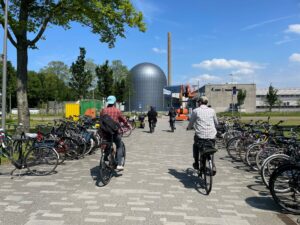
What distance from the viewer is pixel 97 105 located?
93.1ft

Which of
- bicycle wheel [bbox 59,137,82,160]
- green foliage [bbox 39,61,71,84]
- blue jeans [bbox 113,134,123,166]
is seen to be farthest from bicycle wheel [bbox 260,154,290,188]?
green foliage [bbox 39,61,71,84]

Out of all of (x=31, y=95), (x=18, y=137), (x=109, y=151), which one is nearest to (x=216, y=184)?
(x=109, y=151)

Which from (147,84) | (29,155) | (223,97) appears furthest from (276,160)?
(147,84)

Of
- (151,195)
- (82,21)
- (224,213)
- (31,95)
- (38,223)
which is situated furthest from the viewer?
(31,95)

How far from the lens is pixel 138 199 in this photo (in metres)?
5.76

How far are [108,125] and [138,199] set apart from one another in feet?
6.49

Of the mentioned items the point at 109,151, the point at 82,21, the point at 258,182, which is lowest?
the point at 258,182

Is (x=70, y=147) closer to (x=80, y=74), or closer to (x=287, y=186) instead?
(x=287, y=186)

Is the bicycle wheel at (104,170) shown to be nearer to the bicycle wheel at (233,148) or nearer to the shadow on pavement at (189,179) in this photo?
the shadow on pavement at (189,179)

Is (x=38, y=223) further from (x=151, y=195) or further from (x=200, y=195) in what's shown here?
(x=200, y=195)

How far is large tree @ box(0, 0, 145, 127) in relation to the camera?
1452 centimetres

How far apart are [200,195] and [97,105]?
22.9 meters

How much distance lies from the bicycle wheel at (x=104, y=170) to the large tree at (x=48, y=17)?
8.47m

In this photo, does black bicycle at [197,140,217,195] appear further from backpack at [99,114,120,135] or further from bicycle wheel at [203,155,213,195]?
backpack at [99,114,120,135]
